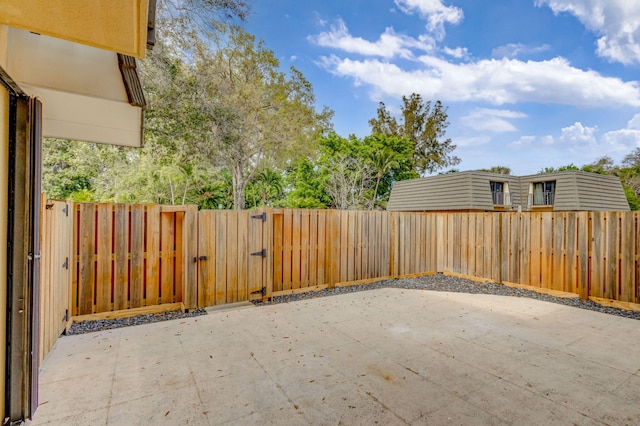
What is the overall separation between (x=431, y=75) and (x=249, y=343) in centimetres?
1657

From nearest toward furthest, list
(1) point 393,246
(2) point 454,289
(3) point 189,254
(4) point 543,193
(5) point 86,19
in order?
(5) point 86,19 → (3) point 189,254 → (2) point 454,289 → (1) point 393,246 → (4) point 543,193

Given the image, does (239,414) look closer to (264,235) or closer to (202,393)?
(202,393)

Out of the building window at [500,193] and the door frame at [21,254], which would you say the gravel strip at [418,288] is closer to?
the door frame at [21,254]

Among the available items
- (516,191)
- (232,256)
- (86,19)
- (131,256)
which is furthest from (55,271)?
(516,191)

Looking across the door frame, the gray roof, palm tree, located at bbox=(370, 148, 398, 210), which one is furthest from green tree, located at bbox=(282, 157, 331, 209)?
the door frame

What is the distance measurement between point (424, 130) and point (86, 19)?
27.8 meters

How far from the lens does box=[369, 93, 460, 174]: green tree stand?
26.2 metres

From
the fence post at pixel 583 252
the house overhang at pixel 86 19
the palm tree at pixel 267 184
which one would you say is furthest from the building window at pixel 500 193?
the house overhang at pixel 86 19

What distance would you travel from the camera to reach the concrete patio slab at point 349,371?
193cm

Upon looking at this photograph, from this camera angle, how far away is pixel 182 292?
13.7 ft

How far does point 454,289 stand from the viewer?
18.5 ft

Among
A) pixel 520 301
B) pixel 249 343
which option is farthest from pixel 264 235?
pixel 520 301

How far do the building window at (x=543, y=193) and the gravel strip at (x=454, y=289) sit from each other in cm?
1362

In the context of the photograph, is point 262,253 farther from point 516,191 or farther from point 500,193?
point 516,191
